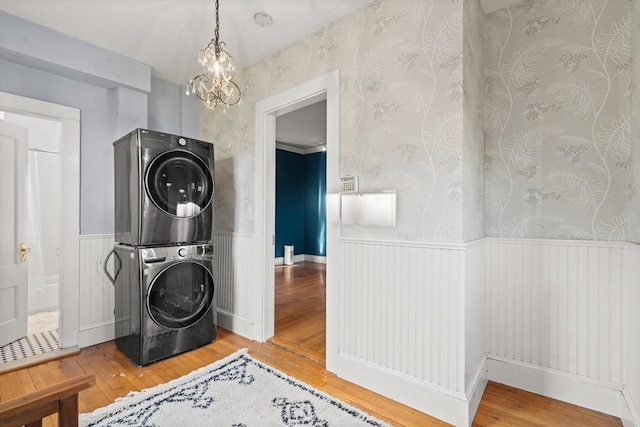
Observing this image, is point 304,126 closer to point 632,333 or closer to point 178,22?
point 178,22

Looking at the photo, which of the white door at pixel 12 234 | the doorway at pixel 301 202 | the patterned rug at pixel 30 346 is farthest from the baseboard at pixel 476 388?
the white door at pixel 12 234

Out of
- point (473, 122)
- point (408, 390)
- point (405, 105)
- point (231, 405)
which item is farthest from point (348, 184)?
point (231, 405)

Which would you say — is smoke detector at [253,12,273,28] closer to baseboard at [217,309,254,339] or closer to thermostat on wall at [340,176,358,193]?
thermostat on wall at [340,176,358,193]

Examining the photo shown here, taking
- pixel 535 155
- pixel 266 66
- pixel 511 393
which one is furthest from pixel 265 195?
pixel 511 393

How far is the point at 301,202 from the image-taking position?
7621mm

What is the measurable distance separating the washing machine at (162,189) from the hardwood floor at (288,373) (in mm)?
959

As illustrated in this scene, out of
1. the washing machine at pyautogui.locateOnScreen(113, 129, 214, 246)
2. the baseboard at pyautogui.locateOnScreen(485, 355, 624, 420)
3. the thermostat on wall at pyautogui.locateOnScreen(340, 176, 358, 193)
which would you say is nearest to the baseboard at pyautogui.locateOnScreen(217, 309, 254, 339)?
the washing machine at pyautogui.locateOnScreen(113, 129, 214, 246)

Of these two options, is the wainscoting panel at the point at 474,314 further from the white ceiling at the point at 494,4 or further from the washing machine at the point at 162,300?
the washing machine at the point at 162,300

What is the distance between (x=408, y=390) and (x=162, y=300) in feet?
6.36

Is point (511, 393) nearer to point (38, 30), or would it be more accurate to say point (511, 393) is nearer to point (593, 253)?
point (593, 253)

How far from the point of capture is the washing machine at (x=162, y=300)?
7.77ft

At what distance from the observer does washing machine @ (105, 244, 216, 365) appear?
2.37 metres

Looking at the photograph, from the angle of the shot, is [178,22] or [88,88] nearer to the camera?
[178,22]

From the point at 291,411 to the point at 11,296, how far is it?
111 inches
